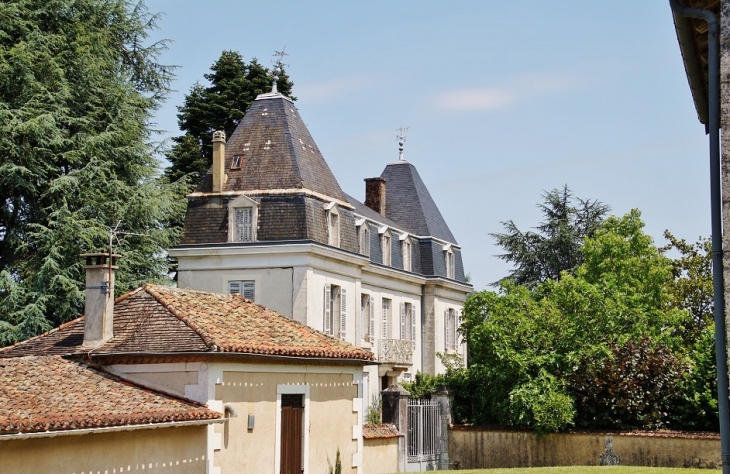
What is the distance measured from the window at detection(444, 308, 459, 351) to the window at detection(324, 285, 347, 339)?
917cm

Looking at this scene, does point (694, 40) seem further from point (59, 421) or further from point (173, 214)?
point (173, 214)

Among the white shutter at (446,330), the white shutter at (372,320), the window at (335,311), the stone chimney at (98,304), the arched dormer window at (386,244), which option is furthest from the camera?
the white shutter at (446,330)

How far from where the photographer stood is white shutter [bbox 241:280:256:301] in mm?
31000

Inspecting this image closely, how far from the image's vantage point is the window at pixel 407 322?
3894 cm

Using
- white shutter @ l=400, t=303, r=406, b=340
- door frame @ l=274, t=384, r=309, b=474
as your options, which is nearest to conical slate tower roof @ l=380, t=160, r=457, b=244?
white shutter @ l=400, t=303, r=406, b=340

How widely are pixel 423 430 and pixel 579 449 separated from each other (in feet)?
13.2

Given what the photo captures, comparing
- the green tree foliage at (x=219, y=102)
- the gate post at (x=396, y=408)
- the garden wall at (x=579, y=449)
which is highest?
the green tree foliage at (x=219, y=102)

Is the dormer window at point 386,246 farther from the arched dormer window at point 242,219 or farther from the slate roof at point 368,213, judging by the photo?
the arched dormer window at point 242,219

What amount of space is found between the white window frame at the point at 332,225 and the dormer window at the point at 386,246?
4.83 meters

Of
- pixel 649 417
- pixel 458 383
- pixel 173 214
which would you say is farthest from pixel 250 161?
pixel 649 417

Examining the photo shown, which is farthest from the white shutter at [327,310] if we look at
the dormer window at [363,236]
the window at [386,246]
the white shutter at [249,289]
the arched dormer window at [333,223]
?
the window at [386,246]

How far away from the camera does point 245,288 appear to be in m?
31.0

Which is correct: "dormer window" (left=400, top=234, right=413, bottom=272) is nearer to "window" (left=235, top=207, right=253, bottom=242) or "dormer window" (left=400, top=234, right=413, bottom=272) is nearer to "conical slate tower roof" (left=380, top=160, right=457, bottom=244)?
"conical slate tower roof" (left=380, top=160, right=457, bottom=244)

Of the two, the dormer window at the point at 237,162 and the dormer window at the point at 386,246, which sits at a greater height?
the dormer window at the point at 237,162
